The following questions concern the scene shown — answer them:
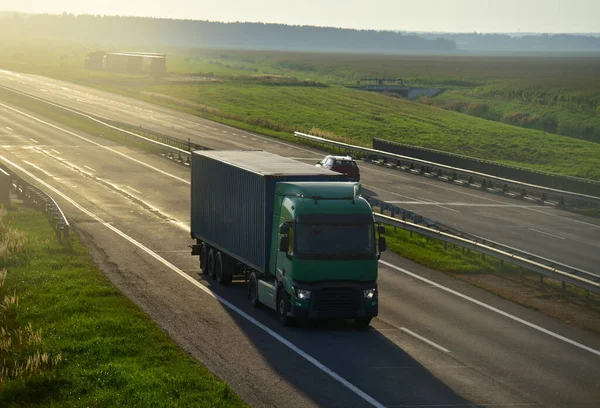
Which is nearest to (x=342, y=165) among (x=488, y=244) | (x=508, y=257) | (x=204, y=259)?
(x=488, y=244)

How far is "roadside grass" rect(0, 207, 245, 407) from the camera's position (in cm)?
1788

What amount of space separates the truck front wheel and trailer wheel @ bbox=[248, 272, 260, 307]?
166cm

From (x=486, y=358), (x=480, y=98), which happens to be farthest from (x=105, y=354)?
(x=480, y=98)

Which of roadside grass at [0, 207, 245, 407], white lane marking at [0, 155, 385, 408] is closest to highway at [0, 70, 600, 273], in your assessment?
white lane marking at [0, 155, 385, 408]

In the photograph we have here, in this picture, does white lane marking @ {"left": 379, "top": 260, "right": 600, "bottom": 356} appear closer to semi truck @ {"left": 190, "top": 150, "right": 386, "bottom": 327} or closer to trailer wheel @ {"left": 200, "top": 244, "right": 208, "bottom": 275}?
semi truck @ {"left": 190, "top": 150, "right": 386, "bottom": 327}

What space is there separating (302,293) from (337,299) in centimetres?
80

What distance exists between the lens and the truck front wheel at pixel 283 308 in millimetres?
23303

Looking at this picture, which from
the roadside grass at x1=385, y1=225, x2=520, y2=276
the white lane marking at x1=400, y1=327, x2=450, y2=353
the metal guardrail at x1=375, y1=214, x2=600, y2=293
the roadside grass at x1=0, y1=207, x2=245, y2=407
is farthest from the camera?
the roadside grass at x1=385, y1=225, x2=520, y2=276

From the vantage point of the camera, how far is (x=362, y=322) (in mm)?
23594

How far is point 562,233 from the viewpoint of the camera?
40.3m

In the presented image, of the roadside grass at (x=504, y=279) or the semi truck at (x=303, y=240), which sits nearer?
the semi truck at (x=303, y=240)

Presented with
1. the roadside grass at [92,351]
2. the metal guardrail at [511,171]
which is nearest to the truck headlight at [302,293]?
the roadside grass at [92,351]

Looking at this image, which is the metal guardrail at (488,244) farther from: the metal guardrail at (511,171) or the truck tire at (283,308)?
the metal guardrail at (511,171)

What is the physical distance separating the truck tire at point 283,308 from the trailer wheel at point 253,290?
1.66 meters
